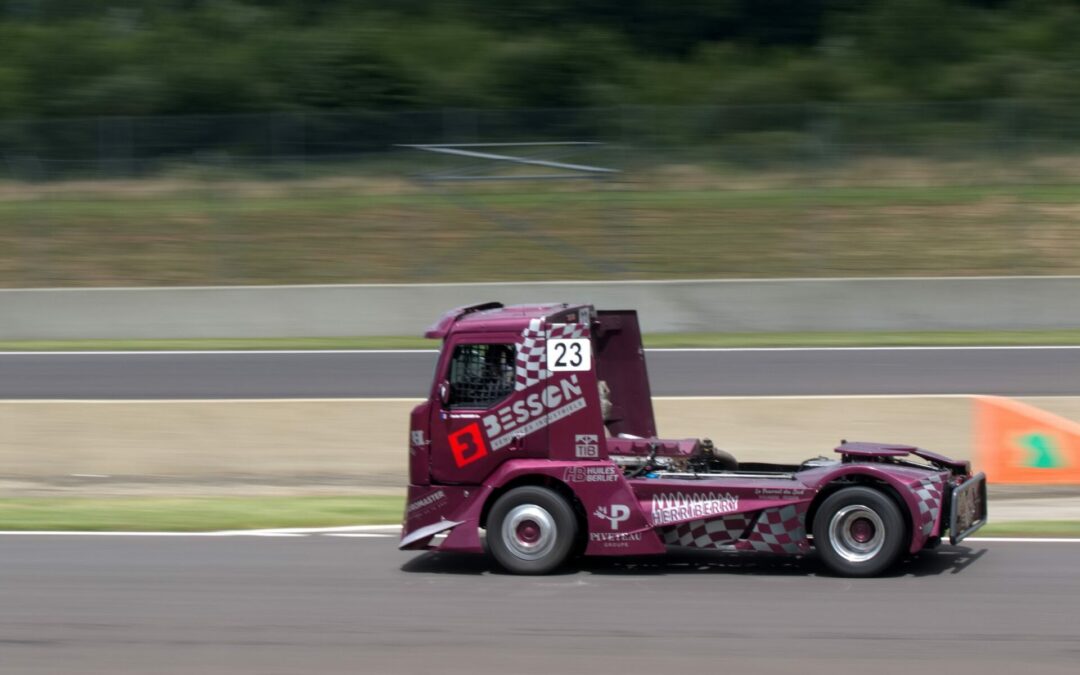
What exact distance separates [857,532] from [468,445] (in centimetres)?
269

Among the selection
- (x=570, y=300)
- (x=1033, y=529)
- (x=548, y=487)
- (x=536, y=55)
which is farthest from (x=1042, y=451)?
(x=536, y=55)

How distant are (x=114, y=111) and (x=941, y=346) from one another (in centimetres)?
2470

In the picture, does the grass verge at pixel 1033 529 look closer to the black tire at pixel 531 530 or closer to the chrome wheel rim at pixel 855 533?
the chrome wheel rim at pixel 855 533

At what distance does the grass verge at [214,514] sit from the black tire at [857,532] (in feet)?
6.85

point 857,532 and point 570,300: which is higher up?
point 570,300

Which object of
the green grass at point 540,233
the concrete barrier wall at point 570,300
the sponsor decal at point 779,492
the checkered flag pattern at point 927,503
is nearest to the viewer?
the checkered flag pattern at point 927,503

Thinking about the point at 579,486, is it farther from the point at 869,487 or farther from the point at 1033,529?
the point at 1033,529

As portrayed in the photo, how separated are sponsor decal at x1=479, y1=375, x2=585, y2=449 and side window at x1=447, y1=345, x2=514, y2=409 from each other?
131 millimetres

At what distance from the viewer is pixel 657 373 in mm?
19312

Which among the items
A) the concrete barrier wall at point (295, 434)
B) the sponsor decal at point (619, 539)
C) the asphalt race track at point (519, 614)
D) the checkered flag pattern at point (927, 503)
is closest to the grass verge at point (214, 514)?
the concrete barrier wall at point (295, 434)

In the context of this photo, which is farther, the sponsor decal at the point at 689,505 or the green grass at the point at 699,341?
the green grass at the point at 699,341

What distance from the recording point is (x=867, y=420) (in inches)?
542

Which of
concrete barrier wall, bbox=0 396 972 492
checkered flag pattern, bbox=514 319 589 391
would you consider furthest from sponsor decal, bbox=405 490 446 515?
concrete barrier wall, bbox=0 396 972 492

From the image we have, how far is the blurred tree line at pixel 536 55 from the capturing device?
120 ft
